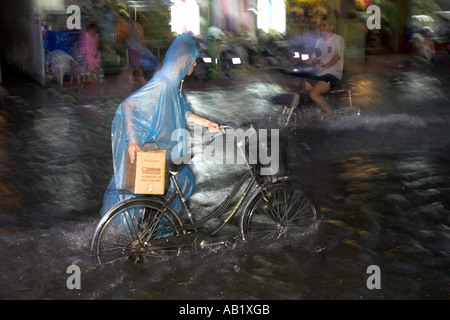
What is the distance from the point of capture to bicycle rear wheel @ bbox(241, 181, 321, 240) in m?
4.97

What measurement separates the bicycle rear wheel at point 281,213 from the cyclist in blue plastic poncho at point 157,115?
80cm

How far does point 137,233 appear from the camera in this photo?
466 cm

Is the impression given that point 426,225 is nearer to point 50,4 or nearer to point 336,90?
point 336,90

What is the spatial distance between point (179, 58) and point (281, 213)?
68.1 inches

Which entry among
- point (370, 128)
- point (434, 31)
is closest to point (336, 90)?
point (370, 128)

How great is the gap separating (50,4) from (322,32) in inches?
369

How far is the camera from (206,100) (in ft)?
44.9

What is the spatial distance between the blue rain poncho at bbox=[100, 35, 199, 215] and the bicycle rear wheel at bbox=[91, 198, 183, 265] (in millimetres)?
292

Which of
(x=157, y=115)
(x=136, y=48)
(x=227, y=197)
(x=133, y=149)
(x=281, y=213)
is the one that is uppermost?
(x=136, y=48)

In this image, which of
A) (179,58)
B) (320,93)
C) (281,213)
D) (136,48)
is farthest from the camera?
(136,48)

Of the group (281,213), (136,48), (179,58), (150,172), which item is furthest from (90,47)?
(150,172)

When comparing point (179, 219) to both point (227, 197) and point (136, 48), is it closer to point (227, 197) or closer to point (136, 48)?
point (227, 197)

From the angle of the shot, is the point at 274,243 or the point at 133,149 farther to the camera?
the point at 274,243

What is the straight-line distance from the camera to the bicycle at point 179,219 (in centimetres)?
455
